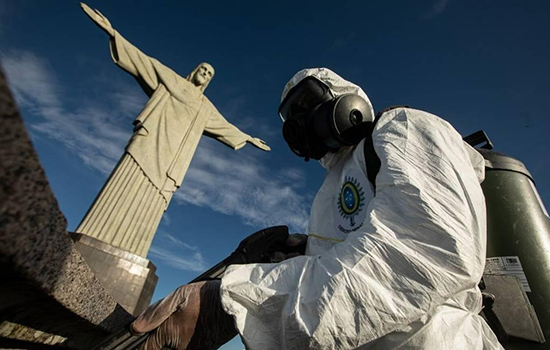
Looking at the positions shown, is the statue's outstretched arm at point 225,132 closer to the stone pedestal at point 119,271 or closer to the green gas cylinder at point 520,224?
the stone pedestal at point 119,271

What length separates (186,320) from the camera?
1.02 meters

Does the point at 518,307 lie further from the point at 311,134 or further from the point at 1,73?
the point at 1,73

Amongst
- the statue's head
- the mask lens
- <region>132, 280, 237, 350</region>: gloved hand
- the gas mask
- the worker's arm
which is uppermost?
the statue's head

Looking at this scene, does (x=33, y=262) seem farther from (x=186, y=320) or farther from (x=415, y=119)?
(x=415, y=119)

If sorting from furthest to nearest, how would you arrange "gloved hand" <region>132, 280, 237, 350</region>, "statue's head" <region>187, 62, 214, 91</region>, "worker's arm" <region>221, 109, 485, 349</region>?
"statue's head" <region>187, 62, 214, 91</region>
"gloved hand" <region>132, 280, 237, 350</region>
"worker's arm" <region>221, 109, 485, 349</region>

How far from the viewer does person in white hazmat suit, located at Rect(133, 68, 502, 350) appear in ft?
2.76

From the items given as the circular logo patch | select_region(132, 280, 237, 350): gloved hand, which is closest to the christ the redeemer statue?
select_region(132, 280, 237, 350): gloved hand

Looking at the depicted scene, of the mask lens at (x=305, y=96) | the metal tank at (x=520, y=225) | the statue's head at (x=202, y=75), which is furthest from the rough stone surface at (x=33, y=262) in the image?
the statue's head at (x=202, y=75)

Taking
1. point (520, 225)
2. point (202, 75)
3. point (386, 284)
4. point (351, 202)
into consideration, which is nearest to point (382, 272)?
point (386, 284)

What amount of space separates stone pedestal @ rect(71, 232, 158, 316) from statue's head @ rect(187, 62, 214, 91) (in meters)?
4.39

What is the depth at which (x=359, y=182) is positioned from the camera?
57.2 inches

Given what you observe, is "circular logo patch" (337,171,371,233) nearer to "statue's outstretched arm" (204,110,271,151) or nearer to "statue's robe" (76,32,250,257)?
"statue's robe" (76,32,250,257)

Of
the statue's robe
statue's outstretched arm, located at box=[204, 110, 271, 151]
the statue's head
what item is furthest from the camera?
statue's outstretched arm, located at box=[204, 110, 271, 151]

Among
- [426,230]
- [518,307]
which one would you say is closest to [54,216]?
[426,230]
